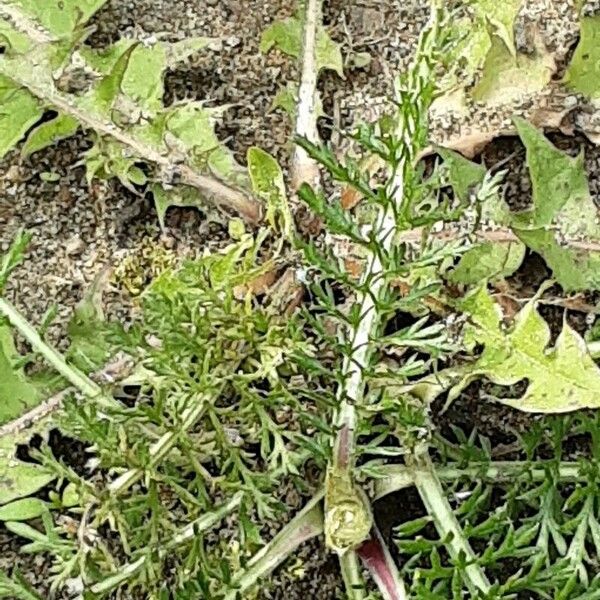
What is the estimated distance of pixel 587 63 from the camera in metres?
2.12

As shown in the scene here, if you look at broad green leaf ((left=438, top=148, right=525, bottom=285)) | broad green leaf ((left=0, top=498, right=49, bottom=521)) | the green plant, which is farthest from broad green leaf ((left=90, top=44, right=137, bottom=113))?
broad green leaf ((left=0, top=498, right=49, bottom=521))

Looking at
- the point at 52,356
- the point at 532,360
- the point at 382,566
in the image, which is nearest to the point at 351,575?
the point at 382,566

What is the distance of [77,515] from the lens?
2.06 metres

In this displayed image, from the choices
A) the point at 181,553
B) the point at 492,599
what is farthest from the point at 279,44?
A: the point at 492,599

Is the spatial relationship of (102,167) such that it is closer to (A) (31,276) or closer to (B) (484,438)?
(A) (31,276)

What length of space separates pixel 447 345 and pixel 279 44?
0.65 metres

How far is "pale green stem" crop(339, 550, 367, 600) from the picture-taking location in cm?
184

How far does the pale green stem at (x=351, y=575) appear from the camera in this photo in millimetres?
1839

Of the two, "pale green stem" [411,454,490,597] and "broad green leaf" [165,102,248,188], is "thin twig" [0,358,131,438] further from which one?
"pale green stem" [411,454,490,597]

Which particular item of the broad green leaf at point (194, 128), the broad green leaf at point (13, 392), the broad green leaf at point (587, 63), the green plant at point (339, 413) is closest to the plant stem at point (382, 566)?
the green plant at point (339, 413)

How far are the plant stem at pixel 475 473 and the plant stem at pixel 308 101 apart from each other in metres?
0.47

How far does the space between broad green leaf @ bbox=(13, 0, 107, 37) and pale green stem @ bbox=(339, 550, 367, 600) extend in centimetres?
88

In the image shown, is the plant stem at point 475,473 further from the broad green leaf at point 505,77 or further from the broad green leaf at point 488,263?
the broad green leaf at point 505,77

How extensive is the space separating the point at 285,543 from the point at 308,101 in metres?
0.66
